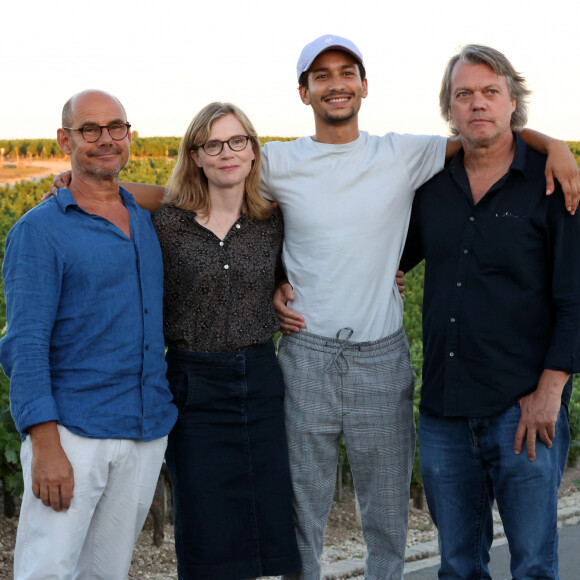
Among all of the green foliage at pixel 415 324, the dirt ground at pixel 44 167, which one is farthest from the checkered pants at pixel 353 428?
the dirt ground at pixel 44 167

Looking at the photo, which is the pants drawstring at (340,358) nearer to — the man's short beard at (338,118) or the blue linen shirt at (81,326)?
the blue linen shirt at (81,326)

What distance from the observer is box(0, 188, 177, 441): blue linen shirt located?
10.9ft

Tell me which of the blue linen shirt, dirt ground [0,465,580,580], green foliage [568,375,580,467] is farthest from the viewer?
green foliage [568,375,580,467]

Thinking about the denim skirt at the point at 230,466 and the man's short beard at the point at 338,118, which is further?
the man's short beard at the point at 338,118

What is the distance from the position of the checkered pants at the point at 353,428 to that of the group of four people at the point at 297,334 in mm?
10

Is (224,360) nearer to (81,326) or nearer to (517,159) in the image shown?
(81,326)

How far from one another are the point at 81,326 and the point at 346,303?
3.89ft

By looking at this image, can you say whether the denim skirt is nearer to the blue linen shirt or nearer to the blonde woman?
the blonde woman

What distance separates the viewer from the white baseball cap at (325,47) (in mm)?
4102

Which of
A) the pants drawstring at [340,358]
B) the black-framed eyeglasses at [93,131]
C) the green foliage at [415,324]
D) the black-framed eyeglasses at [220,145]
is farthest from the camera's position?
the green foliage at [415,324]

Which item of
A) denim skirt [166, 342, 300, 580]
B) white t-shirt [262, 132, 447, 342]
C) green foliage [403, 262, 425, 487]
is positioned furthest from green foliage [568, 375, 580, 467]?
denim skirt [166, 342, 300, 580]

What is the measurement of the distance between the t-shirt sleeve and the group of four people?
10mm

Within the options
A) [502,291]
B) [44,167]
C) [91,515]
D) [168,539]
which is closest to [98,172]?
[91,515]

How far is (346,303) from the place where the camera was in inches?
157
